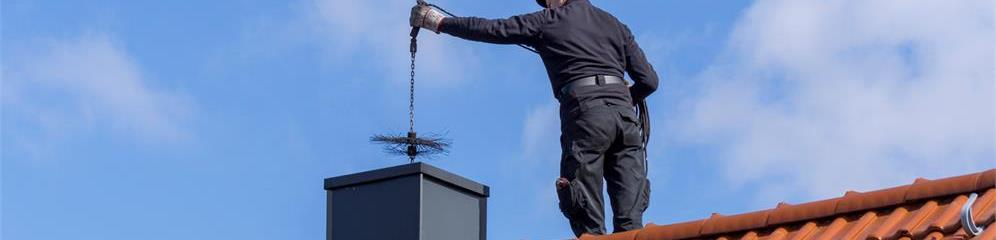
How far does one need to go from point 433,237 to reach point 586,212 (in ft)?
3.29

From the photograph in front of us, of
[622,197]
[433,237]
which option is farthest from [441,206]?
[622,197]

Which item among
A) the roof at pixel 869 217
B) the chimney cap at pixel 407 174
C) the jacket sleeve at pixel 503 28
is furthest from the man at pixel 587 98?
the roof at pixel 869 217

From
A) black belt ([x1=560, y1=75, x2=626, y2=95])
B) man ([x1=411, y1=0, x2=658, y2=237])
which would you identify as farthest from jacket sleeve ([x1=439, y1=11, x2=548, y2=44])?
black belt ([x1=560, y1=75, x2=626, y2=95])

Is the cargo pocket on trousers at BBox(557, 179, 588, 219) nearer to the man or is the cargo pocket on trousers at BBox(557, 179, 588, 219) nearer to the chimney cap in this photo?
the man

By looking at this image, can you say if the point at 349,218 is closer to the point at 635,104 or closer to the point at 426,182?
the point at 426,182

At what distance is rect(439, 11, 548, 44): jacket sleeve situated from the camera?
9555 millimetres

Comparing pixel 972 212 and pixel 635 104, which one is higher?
pixel 635 104

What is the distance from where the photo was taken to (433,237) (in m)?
9.91

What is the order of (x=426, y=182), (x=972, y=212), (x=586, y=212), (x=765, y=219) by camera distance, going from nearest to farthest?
1. (x=972, y=212)
2. (x=765, y=219)
3. (x=586, y=212)
4. (x=426, y=182)

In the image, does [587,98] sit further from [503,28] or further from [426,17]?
[426,17]

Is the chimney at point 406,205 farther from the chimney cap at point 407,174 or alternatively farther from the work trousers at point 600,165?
the work trousers at point 600,165

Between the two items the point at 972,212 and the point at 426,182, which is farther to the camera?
the point at 426,182

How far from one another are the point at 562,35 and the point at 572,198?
881 millimetres

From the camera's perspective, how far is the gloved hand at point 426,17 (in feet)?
32.1
